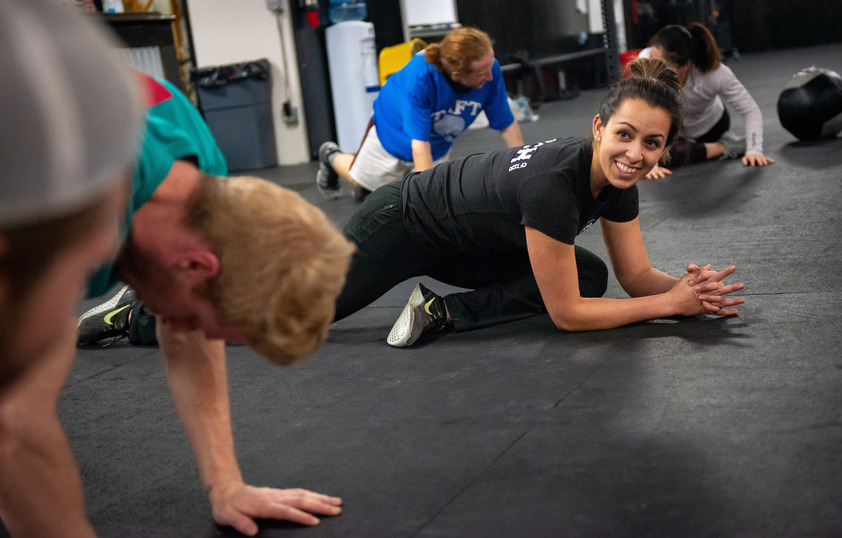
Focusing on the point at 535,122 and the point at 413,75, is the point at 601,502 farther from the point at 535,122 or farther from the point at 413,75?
the point at 535,122

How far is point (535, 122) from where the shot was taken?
8.67 metres

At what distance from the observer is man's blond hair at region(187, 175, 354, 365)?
101 cm

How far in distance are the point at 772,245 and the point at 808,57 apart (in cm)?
1013

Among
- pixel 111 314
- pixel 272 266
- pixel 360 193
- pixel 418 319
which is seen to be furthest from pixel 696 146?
pixel 272 266

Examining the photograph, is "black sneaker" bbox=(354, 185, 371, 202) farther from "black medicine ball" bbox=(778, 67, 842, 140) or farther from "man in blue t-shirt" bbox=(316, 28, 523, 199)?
"black medicine ball" bbox=(778, 67, 842, 140)

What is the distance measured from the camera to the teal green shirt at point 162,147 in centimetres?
113

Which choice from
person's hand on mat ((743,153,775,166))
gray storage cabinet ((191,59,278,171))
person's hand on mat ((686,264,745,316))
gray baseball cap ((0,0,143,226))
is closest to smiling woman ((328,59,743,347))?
person's hand on mat ((686,264,745,316))

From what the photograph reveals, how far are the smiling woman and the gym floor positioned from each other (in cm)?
8

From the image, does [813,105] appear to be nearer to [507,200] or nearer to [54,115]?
[507,200]

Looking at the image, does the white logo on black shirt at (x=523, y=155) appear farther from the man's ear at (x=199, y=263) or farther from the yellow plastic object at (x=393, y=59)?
the yellow plastic object at (x=393, y=59)

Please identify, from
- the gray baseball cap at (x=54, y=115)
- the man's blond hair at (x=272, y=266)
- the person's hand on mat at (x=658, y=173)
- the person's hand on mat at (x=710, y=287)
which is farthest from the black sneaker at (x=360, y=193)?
the gray baseball cap at (x=54, y=115)

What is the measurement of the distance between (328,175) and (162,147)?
3950mm

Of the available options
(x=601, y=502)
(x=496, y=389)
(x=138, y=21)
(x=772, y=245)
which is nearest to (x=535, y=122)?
(x=138, y=21)

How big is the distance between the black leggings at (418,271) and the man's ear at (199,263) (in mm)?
1443
